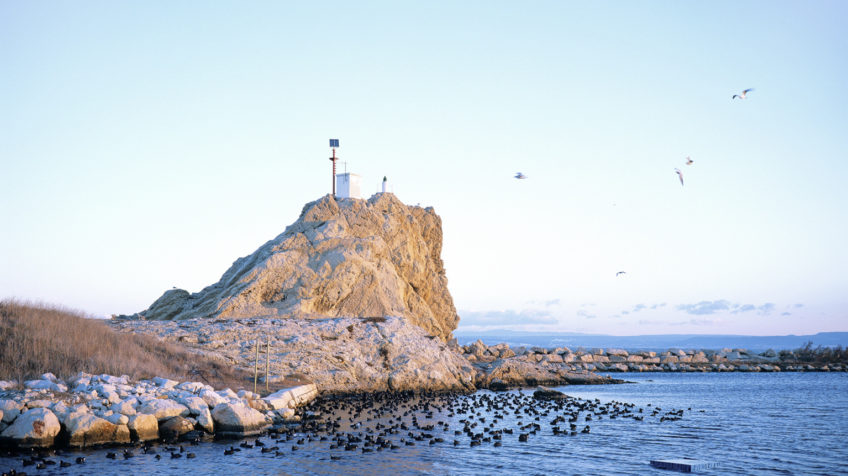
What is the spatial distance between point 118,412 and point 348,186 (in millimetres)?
49575

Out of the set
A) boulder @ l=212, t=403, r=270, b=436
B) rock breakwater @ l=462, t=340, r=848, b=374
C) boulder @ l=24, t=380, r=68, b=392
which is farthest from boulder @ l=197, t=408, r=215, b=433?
rock breakwater @ l=462, t=340, r=848, b=374

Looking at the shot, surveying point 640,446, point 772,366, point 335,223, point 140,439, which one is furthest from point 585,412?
point 772,366

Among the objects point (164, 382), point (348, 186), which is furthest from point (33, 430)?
point (348, 186)

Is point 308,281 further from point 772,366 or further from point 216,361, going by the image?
point 772,366

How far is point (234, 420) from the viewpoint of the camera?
22.7 m

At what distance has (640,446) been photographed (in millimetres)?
23688

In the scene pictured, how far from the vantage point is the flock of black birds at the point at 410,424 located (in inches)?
798

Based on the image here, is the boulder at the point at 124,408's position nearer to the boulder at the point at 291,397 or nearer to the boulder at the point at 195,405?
the boulder at the point at 195,405

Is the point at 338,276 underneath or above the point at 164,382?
above

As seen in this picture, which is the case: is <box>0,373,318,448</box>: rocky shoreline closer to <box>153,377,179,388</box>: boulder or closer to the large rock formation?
<box>153,377,179,388</box>: boulder

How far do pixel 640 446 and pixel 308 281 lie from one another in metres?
37.3

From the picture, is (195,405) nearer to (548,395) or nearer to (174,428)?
(174,428)

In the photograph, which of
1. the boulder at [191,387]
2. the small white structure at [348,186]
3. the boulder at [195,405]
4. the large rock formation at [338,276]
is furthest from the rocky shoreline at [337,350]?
the small white structure at [348,186]

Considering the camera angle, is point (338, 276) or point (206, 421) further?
point (338, 276)
